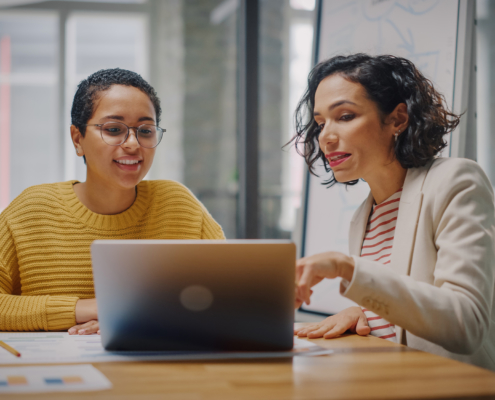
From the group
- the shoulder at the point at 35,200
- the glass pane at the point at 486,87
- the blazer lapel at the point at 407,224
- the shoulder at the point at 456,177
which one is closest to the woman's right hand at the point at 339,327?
the blazer lapel at the point at 407,224

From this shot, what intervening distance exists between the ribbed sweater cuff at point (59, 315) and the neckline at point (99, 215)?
0.87ft

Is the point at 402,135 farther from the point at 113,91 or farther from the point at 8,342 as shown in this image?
the point at 8,342

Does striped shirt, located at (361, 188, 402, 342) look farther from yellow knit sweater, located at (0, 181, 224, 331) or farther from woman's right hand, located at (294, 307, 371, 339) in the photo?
yellow knit sweater, located at (0, 181, 224, 331)

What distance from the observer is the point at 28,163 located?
342cm

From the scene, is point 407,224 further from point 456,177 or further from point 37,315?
point 37,315

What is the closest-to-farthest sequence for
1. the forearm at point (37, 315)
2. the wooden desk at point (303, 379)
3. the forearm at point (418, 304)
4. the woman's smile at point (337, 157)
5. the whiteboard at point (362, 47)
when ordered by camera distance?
the wooden desk at point (303, 379), the forearm at point (418, 304), the forearm at point (37, 315), the woman's smile at point (337, 157), the whiteboard at point (362, 47)

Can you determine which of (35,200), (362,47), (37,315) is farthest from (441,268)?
(362,47)

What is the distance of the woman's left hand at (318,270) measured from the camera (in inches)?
35.5

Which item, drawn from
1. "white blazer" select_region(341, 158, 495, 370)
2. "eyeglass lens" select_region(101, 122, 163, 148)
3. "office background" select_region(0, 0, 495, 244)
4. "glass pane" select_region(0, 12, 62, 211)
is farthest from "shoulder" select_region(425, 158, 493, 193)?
"glass pane" select_region(0, 12, 62, 211)

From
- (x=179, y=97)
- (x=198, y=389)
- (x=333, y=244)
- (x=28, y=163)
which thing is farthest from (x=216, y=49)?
(x=198, y=389)

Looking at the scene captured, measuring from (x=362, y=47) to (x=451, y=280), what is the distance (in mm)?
1242

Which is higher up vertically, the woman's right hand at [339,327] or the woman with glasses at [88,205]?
the woman with glasses at [88,205]

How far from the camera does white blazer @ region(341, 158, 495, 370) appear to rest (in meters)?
0.94

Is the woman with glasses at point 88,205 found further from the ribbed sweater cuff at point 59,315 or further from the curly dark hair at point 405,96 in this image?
the curly dark hair at point 405,96
